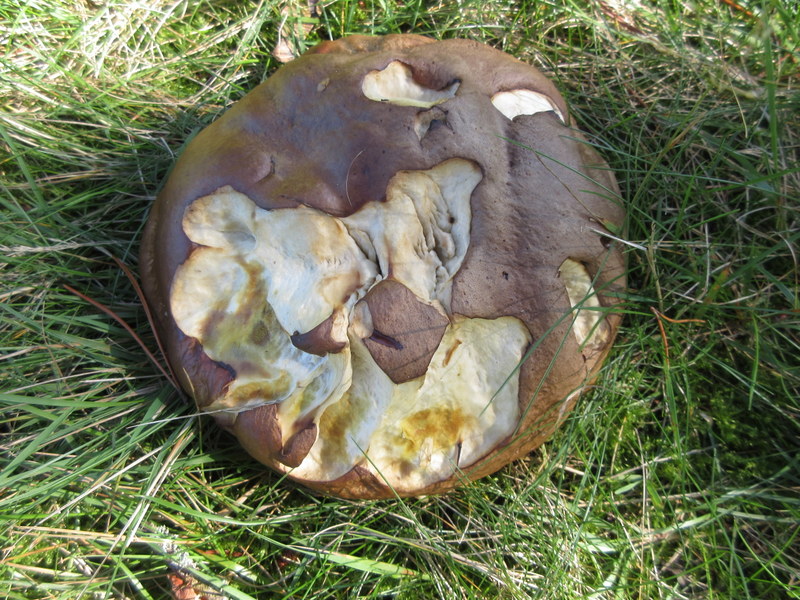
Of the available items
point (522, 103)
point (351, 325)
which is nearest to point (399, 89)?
point (522, 103)

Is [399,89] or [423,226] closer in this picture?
[423,226]

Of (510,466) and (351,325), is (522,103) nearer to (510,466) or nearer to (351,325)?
(351,325)

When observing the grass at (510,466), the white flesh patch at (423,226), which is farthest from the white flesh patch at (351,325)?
the grass at (510,466)

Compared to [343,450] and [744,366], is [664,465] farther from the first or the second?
[343,450]

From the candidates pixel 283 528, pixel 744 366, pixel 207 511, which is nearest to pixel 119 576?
pixel 207 511

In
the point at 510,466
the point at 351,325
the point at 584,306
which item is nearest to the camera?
the point at 351,325

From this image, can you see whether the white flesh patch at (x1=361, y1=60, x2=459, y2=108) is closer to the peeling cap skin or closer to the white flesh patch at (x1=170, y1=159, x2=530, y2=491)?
the peeling cap skin
